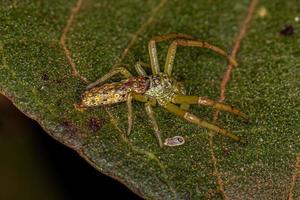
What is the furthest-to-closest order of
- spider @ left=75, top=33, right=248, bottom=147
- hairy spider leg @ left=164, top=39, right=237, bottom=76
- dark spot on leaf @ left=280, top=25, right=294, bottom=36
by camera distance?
1. spider @ left=75, top=33, right=248, bottom=147
2. hairy spider leg @ left=164, top=39, right=237, bottom=76
3. dark spot on leaf @ left=280, top=25, right=294, bottom=36

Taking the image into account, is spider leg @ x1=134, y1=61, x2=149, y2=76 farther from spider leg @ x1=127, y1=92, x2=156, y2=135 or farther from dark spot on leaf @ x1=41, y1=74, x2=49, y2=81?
dark spot on leaf @ x1=41, y1=74, x2=49, y2=81

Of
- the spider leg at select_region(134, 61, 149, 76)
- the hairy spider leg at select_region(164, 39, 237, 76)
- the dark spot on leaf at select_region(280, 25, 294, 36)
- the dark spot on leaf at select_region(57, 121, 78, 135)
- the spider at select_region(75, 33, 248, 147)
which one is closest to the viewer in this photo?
the dark spot on leaf at select_region(280, 25, 294, 36)

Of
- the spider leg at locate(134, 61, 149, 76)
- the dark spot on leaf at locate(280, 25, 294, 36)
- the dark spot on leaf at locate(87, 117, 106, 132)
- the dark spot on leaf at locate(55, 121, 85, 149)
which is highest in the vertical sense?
the dark spot on leaf at locate(280, 25, 294, 36)

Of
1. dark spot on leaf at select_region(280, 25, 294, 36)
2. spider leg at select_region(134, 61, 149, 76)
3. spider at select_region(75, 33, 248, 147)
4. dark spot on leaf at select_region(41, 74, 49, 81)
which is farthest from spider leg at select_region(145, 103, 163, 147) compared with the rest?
dark spot on leaf at select_region(280, 25, 294, 36)

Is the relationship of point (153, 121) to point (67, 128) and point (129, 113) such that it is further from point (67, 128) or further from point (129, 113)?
point (67, 128)

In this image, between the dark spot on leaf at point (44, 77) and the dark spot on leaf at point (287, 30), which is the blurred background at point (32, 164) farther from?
the dark spot on leaf at point (287, 30)

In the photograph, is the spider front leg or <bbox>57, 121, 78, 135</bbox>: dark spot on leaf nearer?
<bbox>57, 121, 78, 135</bbox>: dark spot on leaf

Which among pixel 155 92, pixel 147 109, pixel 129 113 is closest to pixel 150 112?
pixel 147 109
